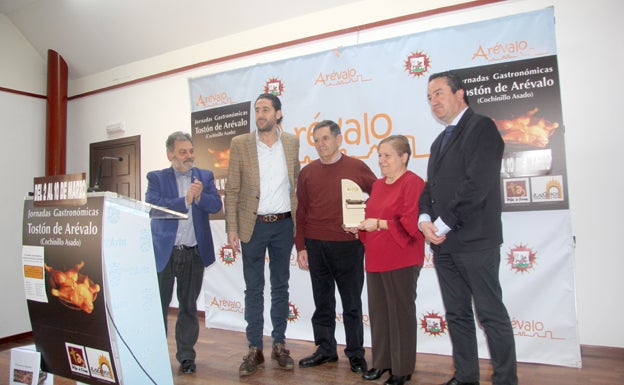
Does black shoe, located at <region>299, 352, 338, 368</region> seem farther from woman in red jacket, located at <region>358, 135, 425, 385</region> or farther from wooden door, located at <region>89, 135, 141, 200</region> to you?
wooden door, located at <region>89, 135, 141, 200</region>

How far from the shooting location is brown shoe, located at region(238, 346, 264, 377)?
2604 millimetres

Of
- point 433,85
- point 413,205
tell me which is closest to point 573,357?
point 413,205

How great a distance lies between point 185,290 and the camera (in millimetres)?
2703

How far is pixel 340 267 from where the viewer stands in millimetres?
2604

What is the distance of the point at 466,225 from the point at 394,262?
442 mm

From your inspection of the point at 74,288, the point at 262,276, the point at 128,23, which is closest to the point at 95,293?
the point at 74,288

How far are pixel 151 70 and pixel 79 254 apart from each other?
3.54 metres

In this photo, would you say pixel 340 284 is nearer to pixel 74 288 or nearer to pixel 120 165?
pixel 74 288

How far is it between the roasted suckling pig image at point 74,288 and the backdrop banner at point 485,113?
1.98 m

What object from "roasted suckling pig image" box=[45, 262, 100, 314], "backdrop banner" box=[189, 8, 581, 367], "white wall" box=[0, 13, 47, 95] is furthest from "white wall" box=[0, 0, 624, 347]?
"white wall" box=[0, 13, 47, 95]

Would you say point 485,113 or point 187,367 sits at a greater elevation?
point 485,113

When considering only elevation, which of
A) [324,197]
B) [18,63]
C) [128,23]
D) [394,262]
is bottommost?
[394,262]

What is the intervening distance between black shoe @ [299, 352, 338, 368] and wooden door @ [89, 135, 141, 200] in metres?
3.00

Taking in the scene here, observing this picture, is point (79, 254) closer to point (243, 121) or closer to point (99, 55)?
point (243, 121)
